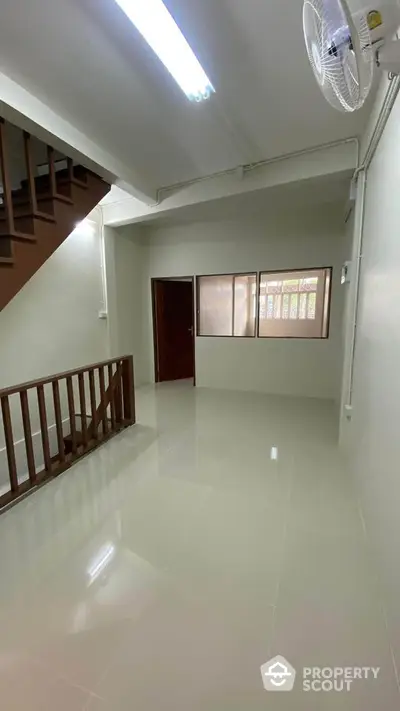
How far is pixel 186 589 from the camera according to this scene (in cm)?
152

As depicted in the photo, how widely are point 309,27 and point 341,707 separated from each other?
2306mm

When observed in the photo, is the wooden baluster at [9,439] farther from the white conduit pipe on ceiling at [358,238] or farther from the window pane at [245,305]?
the window pane at [245,305]

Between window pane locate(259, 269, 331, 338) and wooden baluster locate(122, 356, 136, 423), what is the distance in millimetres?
2351

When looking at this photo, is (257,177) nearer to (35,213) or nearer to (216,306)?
(35,213)

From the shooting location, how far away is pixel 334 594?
1.48 meters

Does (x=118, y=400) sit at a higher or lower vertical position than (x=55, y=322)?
lower

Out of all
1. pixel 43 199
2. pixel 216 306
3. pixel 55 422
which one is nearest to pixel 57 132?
pixel 43 199

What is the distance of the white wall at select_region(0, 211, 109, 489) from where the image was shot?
3.30m

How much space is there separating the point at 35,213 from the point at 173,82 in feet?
4.52

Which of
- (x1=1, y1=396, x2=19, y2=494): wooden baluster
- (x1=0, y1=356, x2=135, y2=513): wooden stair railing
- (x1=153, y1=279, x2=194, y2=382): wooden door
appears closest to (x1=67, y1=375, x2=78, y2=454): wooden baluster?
(x1=0, y1=356, x2=135, y2=513): wooden stair railing

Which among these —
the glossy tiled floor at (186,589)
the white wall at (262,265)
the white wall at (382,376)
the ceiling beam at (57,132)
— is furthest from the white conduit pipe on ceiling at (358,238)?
the ceiling beam at (57,132)

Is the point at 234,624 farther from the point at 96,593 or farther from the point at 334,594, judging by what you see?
the point at 96,593

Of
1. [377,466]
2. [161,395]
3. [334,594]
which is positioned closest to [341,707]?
[334,594]
